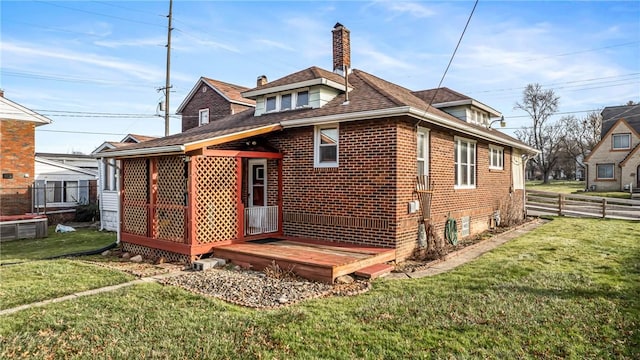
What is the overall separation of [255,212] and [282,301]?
4.90m

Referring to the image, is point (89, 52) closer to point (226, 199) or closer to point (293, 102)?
point (293, 102)

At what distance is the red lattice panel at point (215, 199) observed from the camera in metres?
9.08

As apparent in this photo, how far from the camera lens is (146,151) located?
9703 mm

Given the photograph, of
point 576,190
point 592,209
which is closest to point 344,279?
point 592,209

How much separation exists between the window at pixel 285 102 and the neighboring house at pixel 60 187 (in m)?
12.2

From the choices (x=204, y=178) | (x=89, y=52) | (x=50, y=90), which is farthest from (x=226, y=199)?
(x=50, y=90)

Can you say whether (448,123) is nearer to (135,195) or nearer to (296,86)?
(296,86)

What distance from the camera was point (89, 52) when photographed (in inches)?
729

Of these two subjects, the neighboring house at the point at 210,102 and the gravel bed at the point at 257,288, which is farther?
the neighboring house at the point at 210,102

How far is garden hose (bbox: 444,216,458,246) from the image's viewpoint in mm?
10977

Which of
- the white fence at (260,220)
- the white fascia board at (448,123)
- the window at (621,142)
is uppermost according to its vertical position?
the window at (621,142)

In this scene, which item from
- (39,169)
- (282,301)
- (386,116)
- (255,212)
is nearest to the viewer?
(282,301)

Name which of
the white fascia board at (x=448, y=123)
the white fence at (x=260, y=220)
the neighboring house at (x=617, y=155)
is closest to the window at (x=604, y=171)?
the neighboring house at (x=617, y=155)

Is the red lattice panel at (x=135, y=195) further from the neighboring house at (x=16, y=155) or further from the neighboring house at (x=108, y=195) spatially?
the neighboring house at (x=16, y=155)
